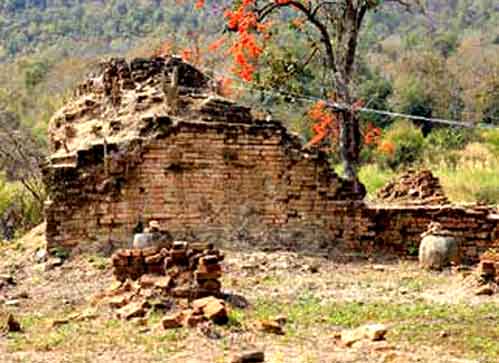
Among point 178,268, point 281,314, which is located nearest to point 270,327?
point 281,314

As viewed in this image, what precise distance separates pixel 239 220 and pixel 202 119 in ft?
4.52

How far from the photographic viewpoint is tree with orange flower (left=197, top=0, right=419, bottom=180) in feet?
54.0

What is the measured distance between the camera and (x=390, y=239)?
1288 cm

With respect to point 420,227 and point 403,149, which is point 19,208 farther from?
point 403,149

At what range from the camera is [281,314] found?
8703mm

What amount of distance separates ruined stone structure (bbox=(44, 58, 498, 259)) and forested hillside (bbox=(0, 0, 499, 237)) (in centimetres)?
188

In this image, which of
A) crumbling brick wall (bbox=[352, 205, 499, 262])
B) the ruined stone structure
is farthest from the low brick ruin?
crumbling brick wall (bbox=[352, 205, 499, 262])

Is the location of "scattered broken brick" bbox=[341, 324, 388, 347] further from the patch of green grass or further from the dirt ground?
the patch of green grass

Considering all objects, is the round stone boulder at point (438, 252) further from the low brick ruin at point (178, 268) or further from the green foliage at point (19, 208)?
the green foliage at point (19, 208)

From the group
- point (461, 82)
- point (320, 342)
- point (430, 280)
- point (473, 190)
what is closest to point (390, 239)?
point (430, 280)

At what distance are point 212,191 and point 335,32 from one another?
6416mm

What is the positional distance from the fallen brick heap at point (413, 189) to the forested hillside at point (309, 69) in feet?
7.39

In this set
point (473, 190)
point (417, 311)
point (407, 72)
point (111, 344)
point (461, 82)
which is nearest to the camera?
point (111, 344)

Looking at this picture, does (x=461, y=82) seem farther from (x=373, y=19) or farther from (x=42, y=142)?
(x=373, y=19)
